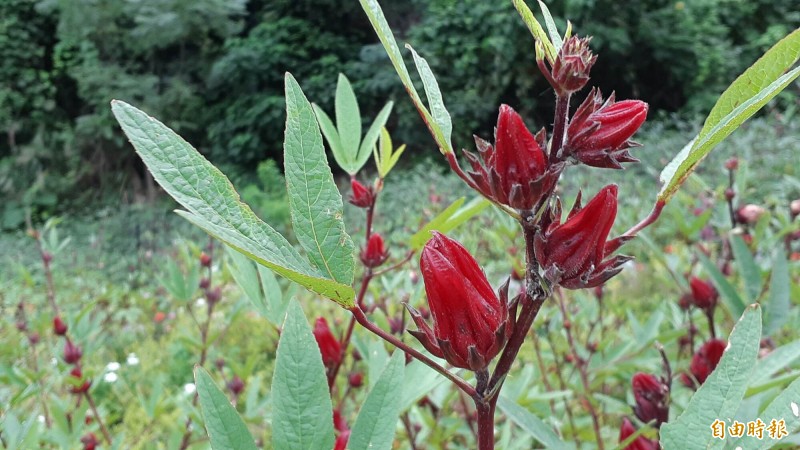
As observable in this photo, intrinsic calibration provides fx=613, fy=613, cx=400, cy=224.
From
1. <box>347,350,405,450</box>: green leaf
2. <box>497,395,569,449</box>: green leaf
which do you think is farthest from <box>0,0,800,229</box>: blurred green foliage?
<box>347,350,405,450</box>: green leaf

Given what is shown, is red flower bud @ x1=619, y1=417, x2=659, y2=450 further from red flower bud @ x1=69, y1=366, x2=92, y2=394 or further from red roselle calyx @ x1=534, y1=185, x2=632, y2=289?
red flower bud @ x1=69, y1=366, x2=92, y2=394

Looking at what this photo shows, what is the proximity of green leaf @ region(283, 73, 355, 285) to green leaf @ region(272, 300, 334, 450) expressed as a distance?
3cm

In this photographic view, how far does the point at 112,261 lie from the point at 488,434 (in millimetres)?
4378

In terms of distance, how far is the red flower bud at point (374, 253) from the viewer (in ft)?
1.66

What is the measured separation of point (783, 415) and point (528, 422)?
14 centimetres

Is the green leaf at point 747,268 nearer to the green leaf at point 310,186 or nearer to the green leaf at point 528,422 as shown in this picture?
the green leaf at point 528,422

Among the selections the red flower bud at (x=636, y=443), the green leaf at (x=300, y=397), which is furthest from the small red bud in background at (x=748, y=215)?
the green leaf at (x=300, y=397)

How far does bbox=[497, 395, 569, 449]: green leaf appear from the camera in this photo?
33cm

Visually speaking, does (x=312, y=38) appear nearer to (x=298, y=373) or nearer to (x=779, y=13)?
(x=779, y=13)

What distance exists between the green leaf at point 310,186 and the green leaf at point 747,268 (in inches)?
17.4

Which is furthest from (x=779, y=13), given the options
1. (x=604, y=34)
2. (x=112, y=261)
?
(x=112, y=261)

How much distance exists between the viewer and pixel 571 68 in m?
0.23

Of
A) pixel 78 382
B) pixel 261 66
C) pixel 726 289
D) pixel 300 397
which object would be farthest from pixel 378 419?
pixel 261 66

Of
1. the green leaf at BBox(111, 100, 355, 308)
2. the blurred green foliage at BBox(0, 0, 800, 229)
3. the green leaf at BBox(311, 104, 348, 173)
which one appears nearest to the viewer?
the green leaf at BBox(111, 100, 355, 308)
